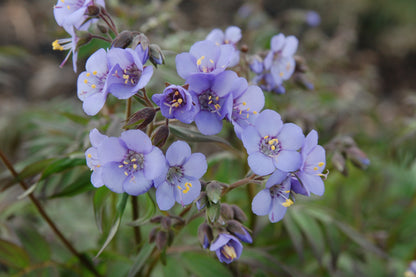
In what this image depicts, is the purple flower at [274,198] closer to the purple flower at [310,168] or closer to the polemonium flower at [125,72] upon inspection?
the purple flower at [310,168]

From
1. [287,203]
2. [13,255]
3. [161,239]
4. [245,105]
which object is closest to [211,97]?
[245,105]

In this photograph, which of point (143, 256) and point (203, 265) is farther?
point (203, 265)

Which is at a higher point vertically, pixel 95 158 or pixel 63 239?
pixel 95 158

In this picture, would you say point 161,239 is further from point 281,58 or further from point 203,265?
point 281,58

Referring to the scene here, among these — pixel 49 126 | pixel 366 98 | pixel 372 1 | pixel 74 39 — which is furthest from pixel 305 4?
pixel 74 39

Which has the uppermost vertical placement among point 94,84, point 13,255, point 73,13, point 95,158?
point 73,13

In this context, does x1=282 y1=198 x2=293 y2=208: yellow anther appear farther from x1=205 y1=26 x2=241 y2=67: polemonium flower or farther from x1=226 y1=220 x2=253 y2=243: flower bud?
x1=205 y1=26 x2=241 y2=67: polemonium flower
